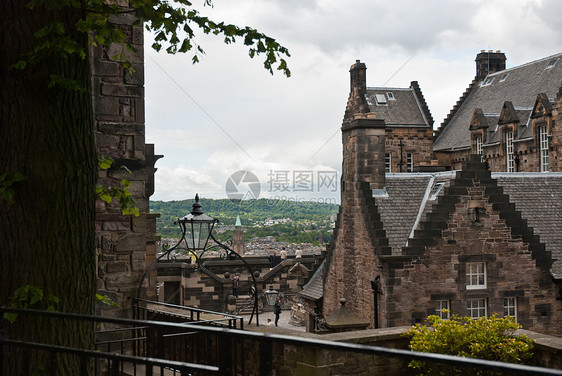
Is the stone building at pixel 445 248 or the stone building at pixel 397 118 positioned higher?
the stone building at pixel 397 118

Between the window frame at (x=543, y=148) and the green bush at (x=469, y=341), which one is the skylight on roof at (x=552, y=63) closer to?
the window frame at (x=543, y=148)

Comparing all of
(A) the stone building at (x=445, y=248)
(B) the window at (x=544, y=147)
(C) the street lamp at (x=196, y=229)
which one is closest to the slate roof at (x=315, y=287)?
(A) the stone building at (x=445, y=248)

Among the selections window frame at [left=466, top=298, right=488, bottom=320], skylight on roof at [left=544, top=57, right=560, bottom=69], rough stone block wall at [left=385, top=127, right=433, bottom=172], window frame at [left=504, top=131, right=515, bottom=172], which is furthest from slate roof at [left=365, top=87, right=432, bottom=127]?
window frame at [left=466, top=298, right=488, bottom=320]

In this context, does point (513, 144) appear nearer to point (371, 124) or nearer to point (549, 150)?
point (549, 150)

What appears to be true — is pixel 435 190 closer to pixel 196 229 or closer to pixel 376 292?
pixel 376 292

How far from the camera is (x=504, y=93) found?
44469 millimetres

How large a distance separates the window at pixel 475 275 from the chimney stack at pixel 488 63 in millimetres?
33156

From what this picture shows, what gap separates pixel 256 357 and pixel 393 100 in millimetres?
40608

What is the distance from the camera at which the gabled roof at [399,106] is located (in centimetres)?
4665

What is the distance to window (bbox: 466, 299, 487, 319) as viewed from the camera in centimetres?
2033

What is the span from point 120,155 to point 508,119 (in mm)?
34137

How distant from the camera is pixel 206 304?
99.0ft

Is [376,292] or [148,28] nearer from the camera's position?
[148,28]

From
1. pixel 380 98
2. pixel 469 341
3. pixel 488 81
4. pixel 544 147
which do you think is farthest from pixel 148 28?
pixel 488 81
